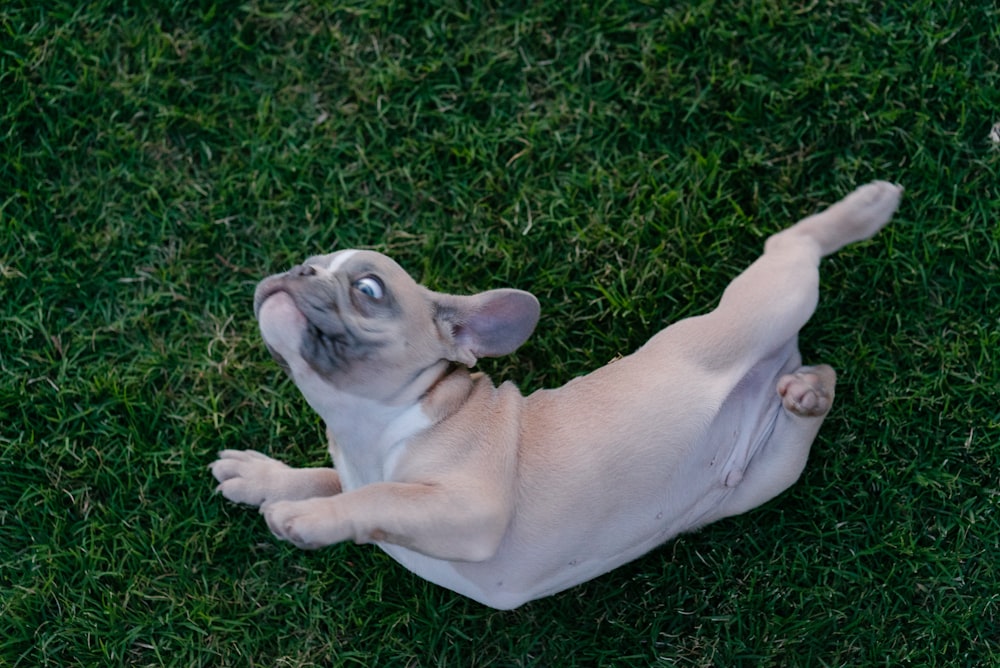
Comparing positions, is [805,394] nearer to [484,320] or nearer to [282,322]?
[484,320]

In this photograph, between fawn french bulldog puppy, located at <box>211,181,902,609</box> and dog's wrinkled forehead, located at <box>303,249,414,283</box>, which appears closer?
fawn french bulldog puppy, located at <box>211,181,902,609</box>

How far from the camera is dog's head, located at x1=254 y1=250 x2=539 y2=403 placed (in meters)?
3.70

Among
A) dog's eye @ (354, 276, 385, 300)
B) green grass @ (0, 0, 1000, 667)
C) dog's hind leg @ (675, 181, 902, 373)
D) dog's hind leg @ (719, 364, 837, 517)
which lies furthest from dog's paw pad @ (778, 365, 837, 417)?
dog's eye @ (354, 276, 385, 300)

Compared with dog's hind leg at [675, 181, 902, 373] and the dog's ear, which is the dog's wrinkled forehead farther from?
dog's hind leg at [675, 181, 902, 373]

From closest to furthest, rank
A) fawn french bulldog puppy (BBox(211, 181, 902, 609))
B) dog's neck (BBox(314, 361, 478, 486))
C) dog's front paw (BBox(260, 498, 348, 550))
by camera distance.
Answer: dog's front paw (BBox(260, 498, 348, 550)) < fawn french bulldog puppy (BBox(211, 181, 902, 609)) < dog's neck (BBox(314, 361, 478, 486))

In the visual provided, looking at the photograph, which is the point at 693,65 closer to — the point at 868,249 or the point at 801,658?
the point at 868,249

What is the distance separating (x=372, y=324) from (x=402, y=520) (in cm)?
74

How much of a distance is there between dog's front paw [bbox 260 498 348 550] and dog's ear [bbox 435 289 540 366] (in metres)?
0.86

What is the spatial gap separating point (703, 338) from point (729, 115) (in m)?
1.50

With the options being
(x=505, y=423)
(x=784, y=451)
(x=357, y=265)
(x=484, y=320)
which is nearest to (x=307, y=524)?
(x=505, y=423)

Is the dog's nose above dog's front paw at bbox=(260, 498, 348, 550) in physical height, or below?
above

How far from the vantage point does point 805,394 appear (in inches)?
167

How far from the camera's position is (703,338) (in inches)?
161

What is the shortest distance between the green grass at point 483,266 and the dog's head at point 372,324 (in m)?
0.86
